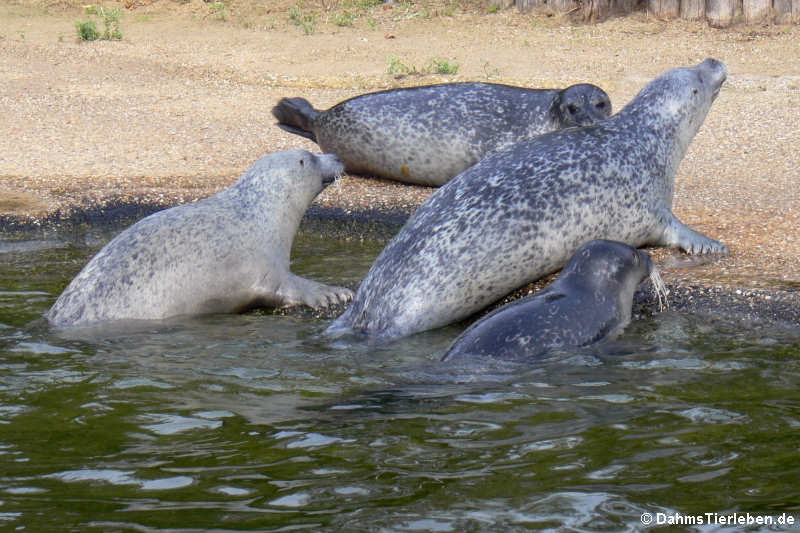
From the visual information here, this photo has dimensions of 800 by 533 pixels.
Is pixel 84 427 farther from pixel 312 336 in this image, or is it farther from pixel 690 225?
pixel 690 225

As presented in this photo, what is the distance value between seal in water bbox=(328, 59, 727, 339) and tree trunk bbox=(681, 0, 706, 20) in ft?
21.7

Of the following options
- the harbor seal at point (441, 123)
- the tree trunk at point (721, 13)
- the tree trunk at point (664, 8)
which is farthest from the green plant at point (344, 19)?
the harbor seal at point (441, 123)

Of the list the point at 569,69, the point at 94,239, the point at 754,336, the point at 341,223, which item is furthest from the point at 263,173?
the point at 569,69

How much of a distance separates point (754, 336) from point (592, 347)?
2.28ft

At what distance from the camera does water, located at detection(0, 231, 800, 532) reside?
2.62m

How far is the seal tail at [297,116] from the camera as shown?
827cm

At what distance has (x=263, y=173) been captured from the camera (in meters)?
6.16

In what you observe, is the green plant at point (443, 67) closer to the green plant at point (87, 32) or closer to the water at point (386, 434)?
the green plant at point (87, 32)

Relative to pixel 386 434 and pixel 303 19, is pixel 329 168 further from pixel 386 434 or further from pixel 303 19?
pixel 303 19

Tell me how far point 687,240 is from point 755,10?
7157 mm

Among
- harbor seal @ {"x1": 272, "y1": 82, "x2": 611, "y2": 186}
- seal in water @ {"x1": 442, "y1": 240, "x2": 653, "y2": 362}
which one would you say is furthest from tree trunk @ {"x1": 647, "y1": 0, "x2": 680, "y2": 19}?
seal in water @ {"x1": 442, "y1": 240, "x2": 653, "y2": 362}

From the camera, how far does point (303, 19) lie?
14320mm

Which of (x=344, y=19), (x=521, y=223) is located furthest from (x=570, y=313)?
(x=344, y=19)

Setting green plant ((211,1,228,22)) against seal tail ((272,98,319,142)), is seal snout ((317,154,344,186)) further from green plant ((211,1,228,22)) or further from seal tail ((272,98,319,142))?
green plant ((211,1,228,22))
